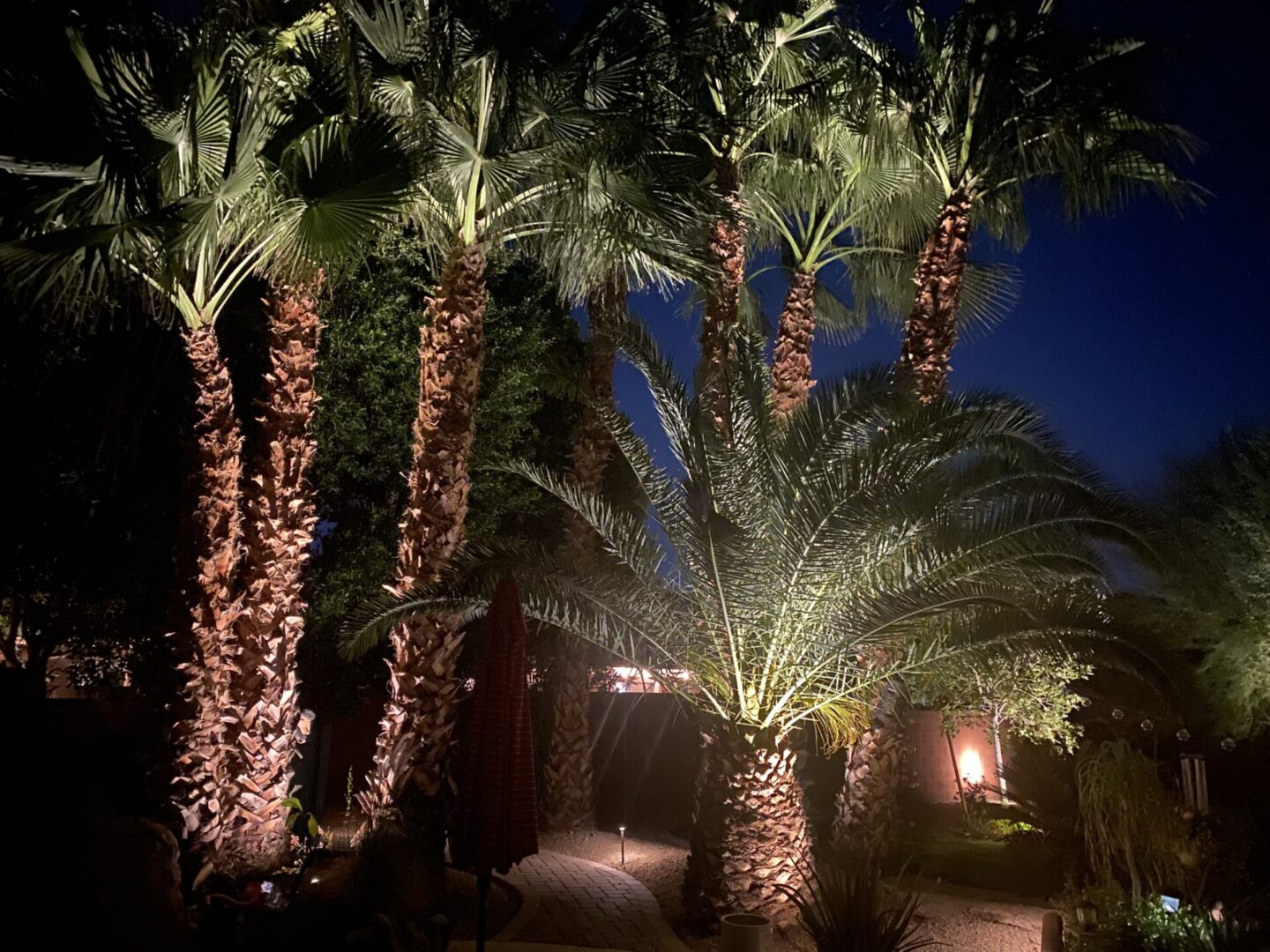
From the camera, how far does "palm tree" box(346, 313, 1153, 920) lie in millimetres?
8070

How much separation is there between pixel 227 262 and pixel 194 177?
83cm

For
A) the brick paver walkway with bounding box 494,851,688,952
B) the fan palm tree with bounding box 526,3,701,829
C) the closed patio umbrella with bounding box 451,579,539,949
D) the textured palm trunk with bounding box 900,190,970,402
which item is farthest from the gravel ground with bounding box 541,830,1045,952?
the textured palm trunk with bounding box 900,190,970,402

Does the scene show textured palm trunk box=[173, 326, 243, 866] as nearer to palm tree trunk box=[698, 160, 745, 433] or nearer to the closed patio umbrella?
the closed patio umbrella

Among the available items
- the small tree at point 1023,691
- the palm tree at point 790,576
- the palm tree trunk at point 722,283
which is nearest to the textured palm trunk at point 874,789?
the small tree at point 1023,691

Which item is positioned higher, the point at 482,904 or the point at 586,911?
the point at 482,904

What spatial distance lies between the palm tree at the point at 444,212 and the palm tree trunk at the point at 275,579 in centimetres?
93

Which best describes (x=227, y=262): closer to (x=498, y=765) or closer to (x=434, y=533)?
(x=434, y=533)

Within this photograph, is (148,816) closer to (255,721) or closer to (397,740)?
(255,721)

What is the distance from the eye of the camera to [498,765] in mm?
6234

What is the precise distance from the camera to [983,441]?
32.0 ft

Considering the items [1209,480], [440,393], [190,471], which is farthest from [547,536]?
[1209,480]

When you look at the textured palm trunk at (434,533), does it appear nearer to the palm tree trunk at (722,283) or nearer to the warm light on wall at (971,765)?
the palm tree trunk at (722,283)

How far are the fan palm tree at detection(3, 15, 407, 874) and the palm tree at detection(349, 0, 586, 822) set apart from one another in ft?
3.01

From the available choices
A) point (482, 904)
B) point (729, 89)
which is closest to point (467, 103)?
point (729, 89)
